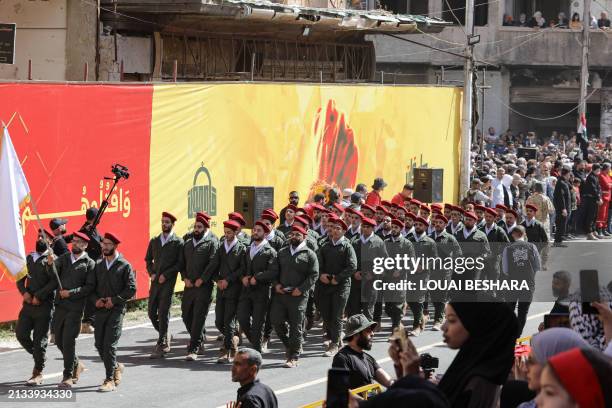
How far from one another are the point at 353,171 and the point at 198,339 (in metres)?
10.4

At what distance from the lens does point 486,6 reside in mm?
52219

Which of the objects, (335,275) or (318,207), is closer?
(335,275)

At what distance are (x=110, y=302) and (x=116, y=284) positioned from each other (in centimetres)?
24

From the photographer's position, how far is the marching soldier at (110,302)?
46.9ft

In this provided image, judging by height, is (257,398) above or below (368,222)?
below

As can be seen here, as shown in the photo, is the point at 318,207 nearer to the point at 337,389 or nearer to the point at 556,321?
the point at 556,321

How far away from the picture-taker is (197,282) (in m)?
16.4

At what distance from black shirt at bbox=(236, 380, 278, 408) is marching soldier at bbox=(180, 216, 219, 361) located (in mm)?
7026

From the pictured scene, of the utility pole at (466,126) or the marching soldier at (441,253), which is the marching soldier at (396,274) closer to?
the marching soldier at (441,253)

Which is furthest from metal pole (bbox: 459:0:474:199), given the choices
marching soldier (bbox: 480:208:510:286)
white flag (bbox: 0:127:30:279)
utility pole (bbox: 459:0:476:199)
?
white flag (bbox: 0:127:30:279)

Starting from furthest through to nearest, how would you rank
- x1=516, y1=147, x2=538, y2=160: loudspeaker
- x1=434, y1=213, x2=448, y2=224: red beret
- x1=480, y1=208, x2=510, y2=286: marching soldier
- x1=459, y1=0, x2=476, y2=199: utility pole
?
x1=516, y1=147, x2=538, y2=160: loudspeaker, x1=459, y1=0, x2=476, y2=199: utility pole, x1=434, y1=213, x2=448, y2=224: red beret, x1=480, y1=208, x2=510, y2=286: marching soldier

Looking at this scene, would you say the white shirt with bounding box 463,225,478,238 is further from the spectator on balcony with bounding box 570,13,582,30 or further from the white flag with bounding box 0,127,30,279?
the spectator on balcony with bounding box 570,13,582,30

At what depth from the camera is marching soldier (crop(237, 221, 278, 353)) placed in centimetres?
1625

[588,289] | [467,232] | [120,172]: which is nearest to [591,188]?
[467,232]
